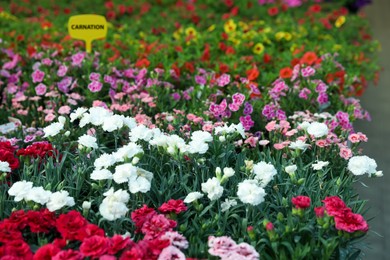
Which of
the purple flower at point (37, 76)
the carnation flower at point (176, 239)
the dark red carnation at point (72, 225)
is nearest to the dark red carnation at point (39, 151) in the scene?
the dark red carnation at point (72, 225)

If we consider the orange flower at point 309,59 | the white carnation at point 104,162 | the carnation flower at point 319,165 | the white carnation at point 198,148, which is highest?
the orange flower at point 309,59

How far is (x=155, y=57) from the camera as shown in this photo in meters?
4.04

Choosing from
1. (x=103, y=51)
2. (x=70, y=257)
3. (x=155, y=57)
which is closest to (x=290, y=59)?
(x=155, y=57)

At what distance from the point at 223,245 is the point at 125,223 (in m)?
0.39

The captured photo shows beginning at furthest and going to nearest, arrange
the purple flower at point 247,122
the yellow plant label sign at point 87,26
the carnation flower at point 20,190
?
the yellow plant label sign at point 87,26 < the purple flower at point 247,122 < the carnation flower at point 20,190

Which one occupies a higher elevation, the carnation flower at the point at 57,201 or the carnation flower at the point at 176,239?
the carnation flower at the point at 57,201

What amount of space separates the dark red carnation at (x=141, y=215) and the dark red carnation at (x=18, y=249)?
341mm

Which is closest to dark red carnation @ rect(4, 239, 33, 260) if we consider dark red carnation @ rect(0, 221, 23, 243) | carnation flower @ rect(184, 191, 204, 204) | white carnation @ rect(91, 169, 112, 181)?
dark red carnation @ rect(0, 221, 23, 243)

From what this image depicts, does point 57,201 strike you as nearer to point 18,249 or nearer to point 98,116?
point 18,249

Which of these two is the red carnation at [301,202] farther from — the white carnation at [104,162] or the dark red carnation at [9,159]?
the dark red carnation at [9,159]

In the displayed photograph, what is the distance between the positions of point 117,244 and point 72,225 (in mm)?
195

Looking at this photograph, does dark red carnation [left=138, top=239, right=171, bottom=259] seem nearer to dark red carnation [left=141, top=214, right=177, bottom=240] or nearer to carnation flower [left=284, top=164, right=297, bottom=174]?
dark red carnation [left=141, top=214, right=177, bottom=240]

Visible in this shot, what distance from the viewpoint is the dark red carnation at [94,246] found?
1837 mm

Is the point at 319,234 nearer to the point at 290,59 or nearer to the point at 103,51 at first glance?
the point at 290,59
